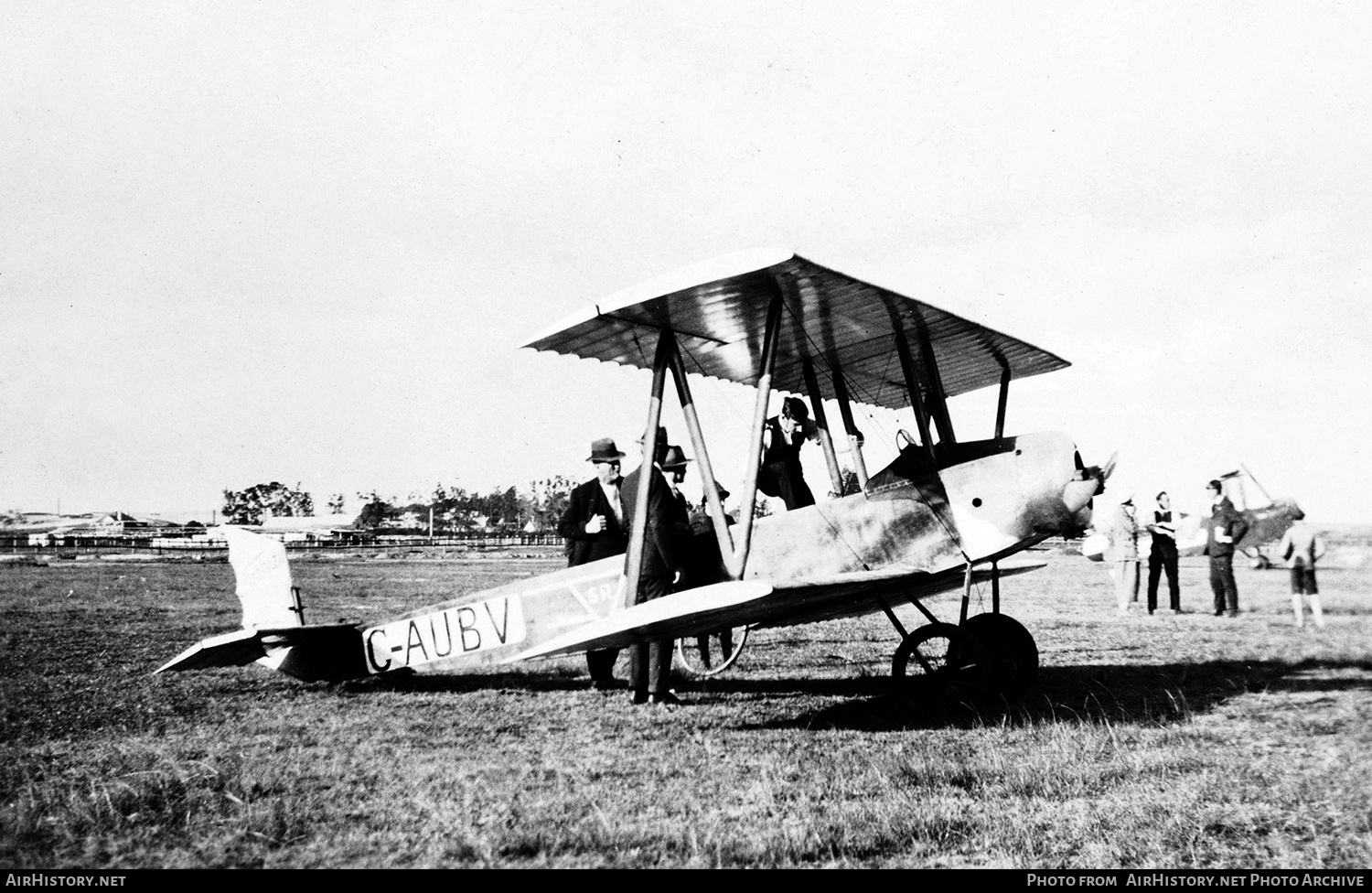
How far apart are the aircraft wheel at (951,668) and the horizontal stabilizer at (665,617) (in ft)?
4.42

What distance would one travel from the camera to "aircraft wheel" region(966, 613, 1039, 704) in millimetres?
6133

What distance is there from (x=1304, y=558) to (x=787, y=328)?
3.64 metres

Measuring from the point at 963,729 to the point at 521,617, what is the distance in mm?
3384

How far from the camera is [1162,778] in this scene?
13.2ft

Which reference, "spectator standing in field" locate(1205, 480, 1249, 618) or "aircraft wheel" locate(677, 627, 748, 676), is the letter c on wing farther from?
"spectator standing in field" locate(1205, 480, 1249, 618)

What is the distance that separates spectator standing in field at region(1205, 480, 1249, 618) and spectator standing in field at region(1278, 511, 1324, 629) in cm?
26

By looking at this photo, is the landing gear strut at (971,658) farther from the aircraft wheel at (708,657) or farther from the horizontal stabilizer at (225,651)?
the horizontal stabilizer at (225,651)

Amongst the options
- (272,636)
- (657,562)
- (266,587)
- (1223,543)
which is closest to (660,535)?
(657,562)

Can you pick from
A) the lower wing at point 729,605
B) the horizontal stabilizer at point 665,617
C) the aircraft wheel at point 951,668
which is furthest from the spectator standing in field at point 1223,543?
the horizontal stabilizer at point 665,617

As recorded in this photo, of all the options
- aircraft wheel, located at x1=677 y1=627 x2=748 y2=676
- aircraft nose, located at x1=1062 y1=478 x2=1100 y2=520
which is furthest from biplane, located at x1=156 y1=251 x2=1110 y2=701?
aircraft wheel, located at x1=677 y1=627 x2=748 y2=676

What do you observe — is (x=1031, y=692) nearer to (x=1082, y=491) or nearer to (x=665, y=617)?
(x=1082, y=491)

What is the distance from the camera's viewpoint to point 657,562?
632 centimetres

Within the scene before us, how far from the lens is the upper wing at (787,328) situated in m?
5.40

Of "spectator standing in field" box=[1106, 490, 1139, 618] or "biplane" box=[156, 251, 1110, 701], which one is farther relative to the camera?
"spectator standing in field" box=[1106, 490, 1139, 618]
